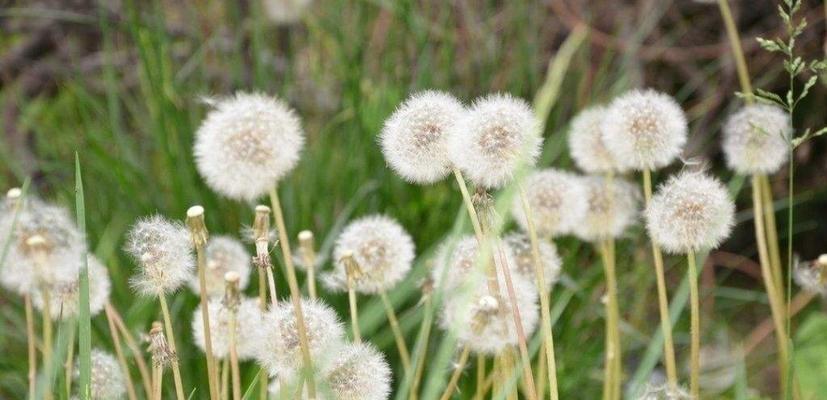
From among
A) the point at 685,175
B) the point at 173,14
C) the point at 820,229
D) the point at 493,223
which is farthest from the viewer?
the point at 173,14

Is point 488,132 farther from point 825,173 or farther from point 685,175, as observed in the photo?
point 825,173

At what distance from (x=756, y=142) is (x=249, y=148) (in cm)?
80

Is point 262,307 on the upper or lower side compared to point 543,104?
lower

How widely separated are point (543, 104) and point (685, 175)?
23 centimetres

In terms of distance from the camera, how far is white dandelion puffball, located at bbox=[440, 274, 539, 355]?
49.9 inches

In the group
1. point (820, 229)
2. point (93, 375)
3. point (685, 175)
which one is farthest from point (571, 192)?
point (820, 229)

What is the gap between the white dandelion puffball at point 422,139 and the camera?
1.31 meters

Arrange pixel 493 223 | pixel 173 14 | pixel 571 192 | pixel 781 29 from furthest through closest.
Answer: pixel 173 14 < pixel 781 29 < pixel 571 192 < pixel 493 223

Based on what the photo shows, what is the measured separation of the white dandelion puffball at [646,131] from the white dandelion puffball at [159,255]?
595mm

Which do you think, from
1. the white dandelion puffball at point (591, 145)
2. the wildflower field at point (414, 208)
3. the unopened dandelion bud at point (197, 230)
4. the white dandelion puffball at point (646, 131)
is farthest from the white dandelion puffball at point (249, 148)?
the white dandelion puffball at point (591, 145)

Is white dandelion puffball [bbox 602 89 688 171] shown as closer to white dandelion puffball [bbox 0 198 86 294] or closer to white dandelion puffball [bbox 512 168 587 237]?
white dandelion puffball [bbox 512 168 587 237]

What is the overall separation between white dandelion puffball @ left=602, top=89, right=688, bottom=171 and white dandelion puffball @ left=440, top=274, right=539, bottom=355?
0.75ft

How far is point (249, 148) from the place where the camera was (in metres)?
1.32

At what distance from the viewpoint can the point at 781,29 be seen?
3168 millimetres
